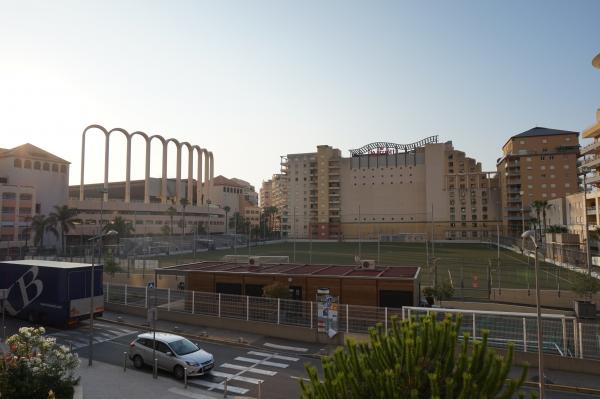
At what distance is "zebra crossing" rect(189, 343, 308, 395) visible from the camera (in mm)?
17531

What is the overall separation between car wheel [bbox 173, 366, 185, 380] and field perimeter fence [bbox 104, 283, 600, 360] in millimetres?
6524

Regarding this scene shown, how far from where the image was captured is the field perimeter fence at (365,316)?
1894 centimetres

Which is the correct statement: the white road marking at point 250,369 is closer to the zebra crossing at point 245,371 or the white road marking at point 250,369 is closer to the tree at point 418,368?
the zebra crossing at point 245,371

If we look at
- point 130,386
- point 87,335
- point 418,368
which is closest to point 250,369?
point 130,386

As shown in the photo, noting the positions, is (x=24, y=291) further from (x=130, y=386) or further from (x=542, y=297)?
(x=542, y=297)

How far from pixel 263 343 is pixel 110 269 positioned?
82.3ft

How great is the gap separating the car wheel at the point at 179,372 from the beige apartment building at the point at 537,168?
107 m

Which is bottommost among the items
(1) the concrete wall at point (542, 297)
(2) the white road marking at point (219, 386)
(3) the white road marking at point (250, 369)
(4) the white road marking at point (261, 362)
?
(4) the white road marking at point (261, 362)

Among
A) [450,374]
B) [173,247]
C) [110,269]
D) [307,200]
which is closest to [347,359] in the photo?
[450,374]

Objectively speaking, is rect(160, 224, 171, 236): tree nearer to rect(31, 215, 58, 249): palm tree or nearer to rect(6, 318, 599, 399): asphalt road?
rect(31, 215, 58, 249): palm tree

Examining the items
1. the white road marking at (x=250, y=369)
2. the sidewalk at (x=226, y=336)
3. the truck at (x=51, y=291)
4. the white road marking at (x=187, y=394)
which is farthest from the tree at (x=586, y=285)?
the truck at (x=51, y=291)

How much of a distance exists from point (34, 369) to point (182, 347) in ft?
25.5

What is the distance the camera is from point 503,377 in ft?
24.1

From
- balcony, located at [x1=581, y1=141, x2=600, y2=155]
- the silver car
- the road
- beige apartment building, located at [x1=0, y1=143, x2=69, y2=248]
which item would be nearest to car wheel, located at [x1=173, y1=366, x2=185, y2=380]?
the silver car
